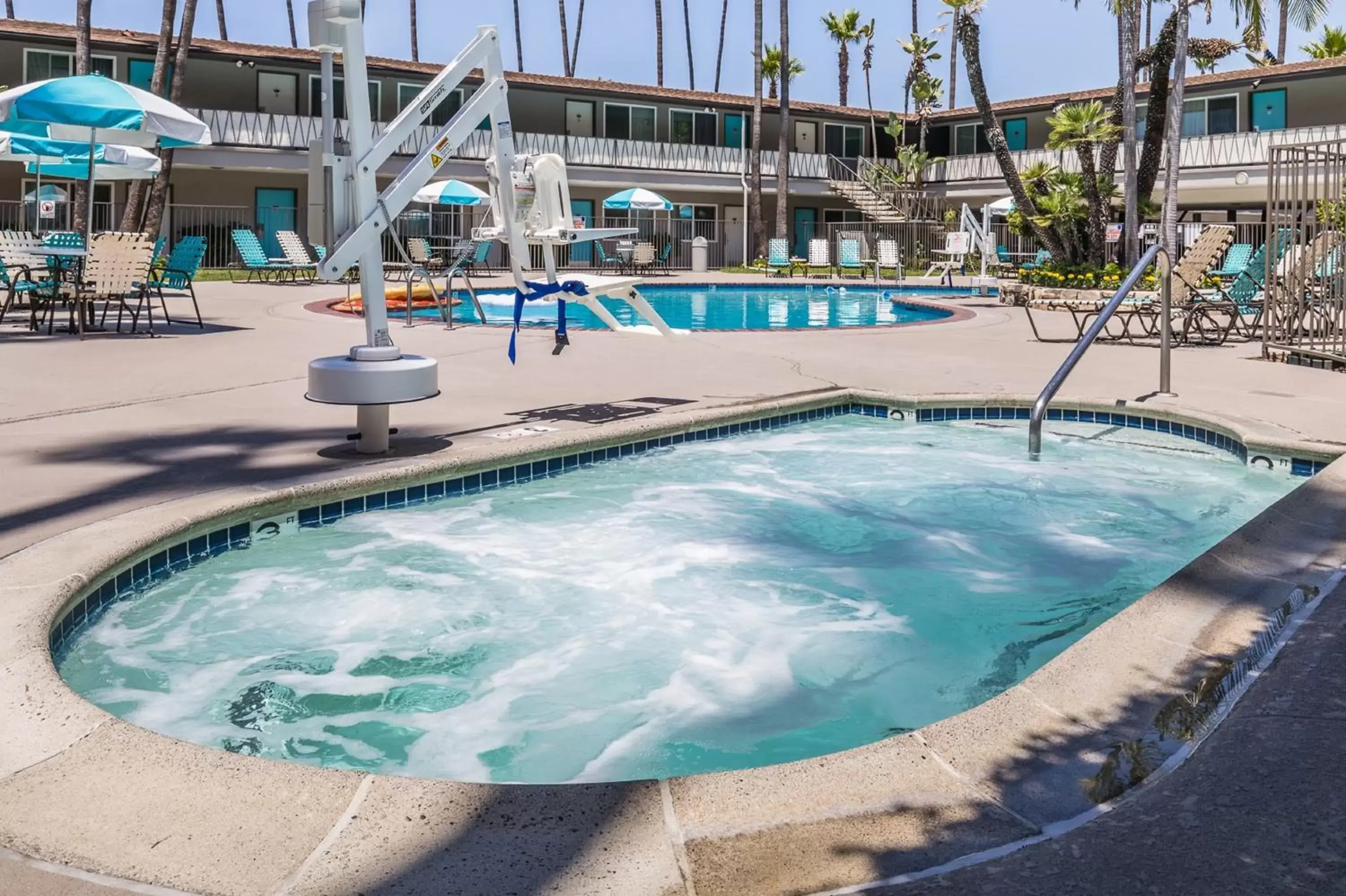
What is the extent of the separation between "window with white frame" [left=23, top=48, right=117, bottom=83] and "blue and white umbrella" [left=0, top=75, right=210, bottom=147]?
20.3 meters

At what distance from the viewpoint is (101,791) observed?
2.51m

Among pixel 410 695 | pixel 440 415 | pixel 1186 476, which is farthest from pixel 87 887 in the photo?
pixel 1186 476

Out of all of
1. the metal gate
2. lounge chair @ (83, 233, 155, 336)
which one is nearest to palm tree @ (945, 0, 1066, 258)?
the metal gate

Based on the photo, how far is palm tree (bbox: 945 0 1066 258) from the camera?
23.8 metres

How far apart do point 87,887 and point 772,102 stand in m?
42.1

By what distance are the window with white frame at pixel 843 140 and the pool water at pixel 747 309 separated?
17.4m

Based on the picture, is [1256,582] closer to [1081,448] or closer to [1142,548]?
[1142,548]

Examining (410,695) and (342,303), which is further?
(342,303)

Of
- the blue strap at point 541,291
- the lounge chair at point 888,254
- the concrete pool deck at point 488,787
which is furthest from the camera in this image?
the lounge chair at point 888,254

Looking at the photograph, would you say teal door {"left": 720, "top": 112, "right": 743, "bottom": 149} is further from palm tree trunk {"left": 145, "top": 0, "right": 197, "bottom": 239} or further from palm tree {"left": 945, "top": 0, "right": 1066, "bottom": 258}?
palm tree trunk {"left": 145, "top": 0, "right": 197, "bottom": 239}

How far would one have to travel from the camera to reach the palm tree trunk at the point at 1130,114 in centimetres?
2319

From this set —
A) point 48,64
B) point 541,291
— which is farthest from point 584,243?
point 541,291

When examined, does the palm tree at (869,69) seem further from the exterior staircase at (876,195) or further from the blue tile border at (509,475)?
the blue tile border at (509,475)

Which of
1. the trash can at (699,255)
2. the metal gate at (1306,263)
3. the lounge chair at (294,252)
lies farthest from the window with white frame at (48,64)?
the metal gate at (1306,263)
